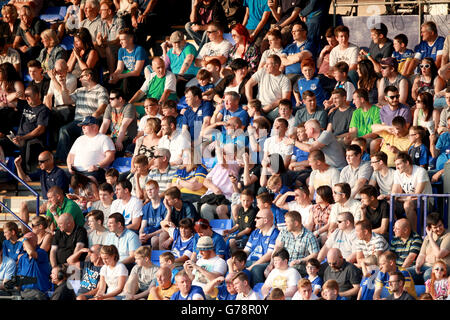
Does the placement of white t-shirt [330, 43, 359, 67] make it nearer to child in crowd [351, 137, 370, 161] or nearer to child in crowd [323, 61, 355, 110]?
child in crowd [323, 61, 355, 110]

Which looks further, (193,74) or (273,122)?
(193,74)

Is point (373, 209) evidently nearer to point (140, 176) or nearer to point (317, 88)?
point (317, 88)

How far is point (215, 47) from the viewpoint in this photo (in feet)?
51.3

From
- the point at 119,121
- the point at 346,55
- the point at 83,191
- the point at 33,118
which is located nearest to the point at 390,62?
the point at 346,55

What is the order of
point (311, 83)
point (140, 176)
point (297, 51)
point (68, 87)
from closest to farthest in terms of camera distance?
point (140, 176), point (311, 83), point (297, 51), point (68, 87)

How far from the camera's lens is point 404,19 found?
15.8 meters

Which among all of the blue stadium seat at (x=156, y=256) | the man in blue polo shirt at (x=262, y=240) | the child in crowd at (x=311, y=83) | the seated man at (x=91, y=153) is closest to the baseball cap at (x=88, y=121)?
the seated man at (x=91, y=153)

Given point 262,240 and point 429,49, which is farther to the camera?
point 429,49

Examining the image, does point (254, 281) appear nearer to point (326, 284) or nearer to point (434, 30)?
point (326, 284)

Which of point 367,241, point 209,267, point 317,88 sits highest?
point 317,88

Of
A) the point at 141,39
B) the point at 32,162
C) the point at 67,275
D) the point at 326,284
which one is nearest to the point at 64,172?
the point at 32,162

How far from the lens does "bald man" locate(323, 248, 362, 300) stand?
11.5m

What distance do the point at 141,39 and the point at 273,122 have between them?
3038mm

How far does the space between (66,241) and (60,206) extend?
1.84ft
